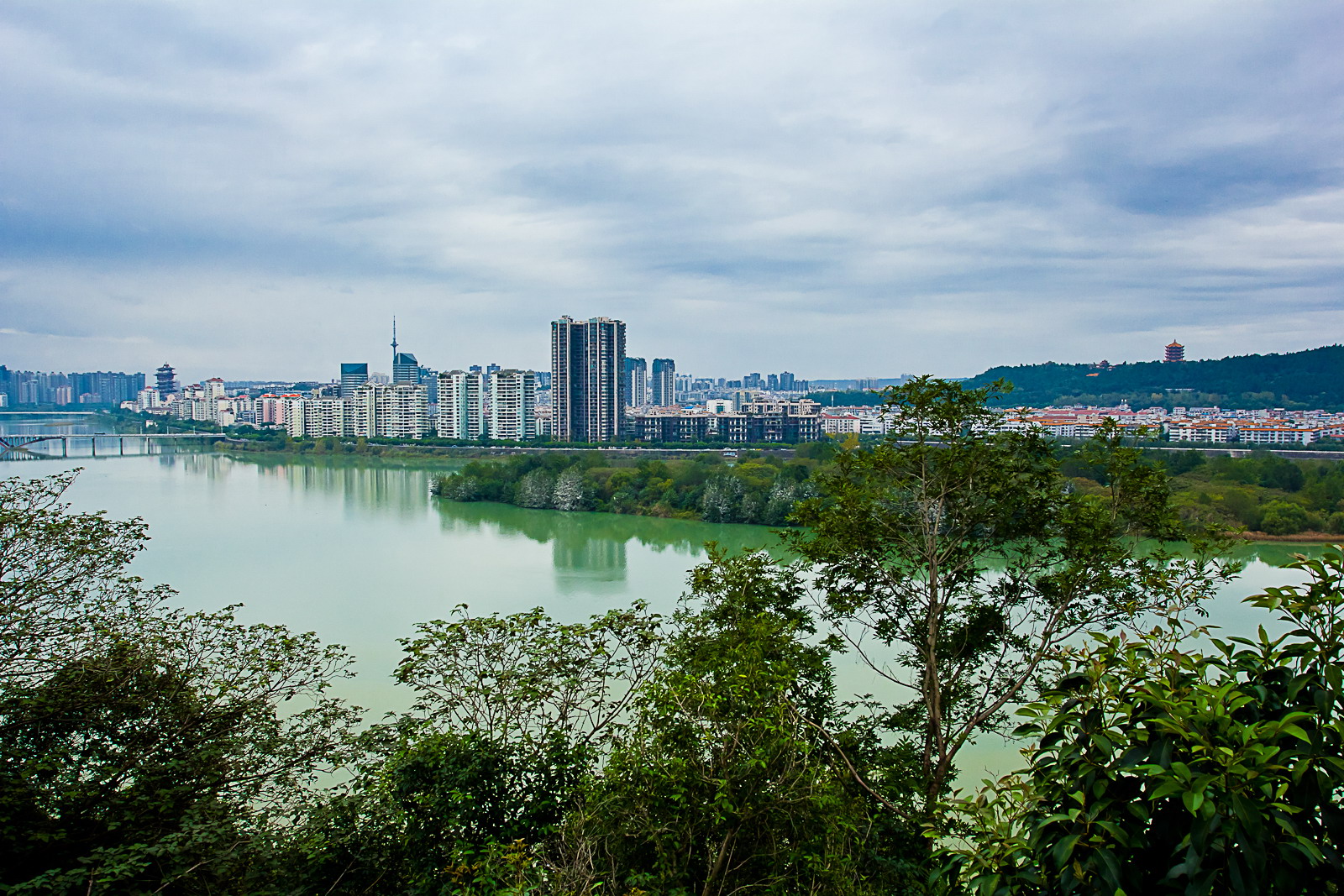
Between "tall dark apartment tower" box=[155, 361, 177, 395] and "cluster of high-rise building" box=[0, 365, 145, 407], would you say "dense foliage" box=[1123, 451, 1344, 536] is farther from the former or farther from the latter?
"tall dark apartment tower" box=[155, 361, 177, 395]

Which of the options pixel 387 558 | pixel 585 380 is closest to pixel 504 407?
pixel 585 380

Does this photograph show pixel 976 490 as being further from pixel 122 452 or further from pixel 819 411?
pixel 819 411

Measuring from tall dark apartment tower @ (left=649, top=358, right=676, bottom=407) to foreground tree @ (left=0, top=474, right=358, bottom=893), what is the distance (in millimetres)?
55286

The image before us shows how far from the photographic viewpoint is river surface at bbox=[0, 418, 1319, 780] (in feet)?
21.6

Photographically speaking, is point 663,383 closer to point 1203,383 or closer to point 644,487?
point 1203,383

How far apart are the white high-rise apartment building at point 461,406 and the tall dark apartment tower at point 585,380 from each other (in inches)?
197

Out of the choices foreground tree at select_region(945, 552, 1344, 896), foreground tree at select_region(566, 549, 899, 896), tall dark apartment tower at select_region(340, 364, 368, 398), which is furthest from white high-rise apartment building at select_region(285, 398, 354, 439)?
foreground tree at select_region(945, 552, 1344, 896)

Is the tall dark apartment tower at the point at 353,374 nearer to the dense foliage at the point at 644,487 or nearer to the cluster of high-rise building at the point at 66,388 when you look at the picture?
the cluster of high-rise building at the point at 66,388

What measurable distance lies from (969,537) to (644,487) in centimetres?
1250

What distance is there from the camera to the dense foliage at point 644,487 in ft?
43.1

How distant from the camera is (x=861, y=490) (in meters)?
2.92

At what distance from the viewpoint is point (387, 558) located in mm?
10023

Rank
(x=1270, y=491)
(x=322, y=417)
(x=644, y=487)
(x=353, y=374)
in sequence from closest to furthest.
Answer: (x=1270, y=491)
(x=644, y=487)
(x=322, y=417)
(x=353, y=374)

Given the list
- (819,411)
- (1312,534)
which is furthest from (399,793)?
(819,411)
